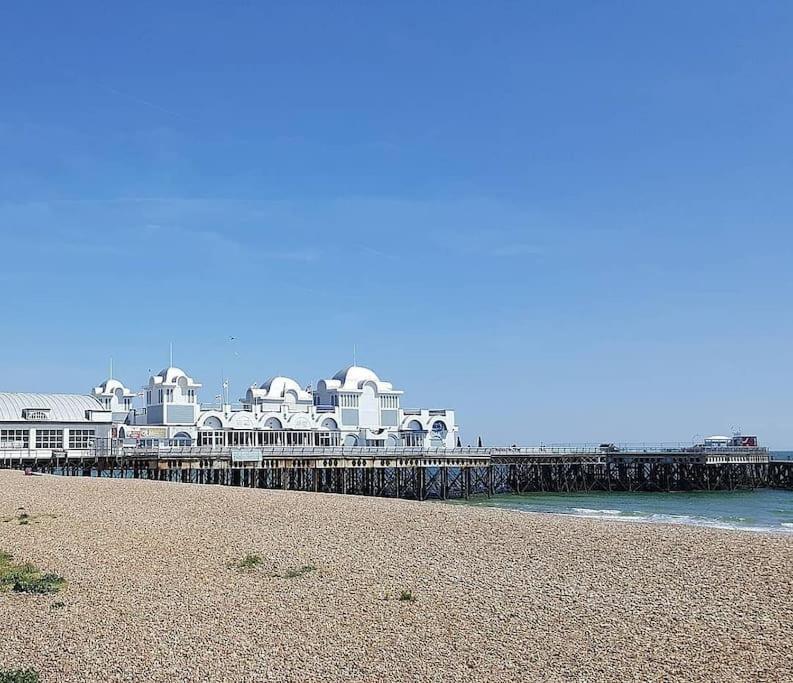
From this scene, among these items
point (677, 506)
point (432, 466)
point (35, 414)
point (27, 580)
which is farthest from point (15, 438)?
point (27, 580)

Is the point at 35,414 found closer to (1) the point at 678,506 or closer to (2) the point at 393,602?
(1) the point at 678,506

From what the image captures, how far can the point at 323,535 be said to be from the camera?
67.5ft

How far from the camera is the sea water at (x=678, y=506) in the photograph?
3628 cm

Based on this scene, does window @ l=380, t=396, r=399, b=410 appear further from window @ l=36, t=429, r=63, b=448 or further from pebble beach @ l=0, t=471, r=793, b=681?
pebble beach @ l=0, t=471, r=793, b=681

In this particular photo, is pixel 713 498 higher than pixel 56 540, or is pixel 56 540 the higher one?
pixel 56 540

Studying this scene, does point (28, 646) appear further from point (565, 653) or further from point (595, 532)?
point (595, 532)

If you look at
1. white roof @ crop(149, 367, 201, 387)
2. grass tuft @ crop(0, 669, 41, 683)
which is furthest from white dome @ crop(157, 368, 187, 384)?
grass tuft @ crop(0, 669, 41, 683)

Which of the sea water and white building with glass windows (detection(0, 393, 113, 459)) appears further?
white building with glass windows (detection(0, 393, 113, 459))

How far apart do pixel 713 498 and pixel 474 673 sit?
48966 millimetres

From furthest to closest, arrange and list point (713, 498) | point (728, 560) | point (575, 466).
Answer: point (575, 466), point (713, 498), point (728, 560)

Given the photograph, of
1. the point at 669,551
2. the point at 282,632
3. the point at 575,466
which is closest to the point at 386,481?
the point at 575,466

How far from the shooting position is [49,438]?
2120 inches

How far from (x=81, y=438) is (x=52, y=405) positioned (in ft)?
9.13

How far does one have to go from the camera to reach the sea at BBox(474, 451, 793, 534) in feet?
119
